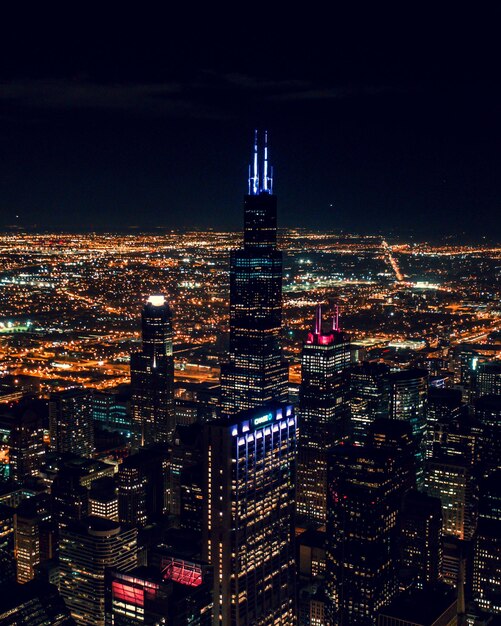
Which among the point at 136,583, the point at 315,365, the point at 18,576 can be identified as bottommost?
the point at 18,576

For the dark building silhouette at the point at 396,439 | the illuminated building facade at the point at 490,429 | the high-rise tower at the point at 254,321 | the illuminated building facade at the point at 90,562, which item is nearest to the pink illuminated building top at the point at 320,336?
the high-rise tower at the point at 254,321

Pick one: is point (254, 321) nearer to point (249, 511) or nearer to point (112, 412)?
point (112, 412)

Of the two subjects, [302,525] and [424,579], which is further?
[302,525]

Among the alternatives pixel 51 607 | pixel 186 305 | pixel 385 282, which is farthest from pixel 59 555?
pixel 385 282

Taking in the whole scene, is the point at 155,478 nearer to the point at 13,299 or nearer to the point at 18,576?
the point at 18,576

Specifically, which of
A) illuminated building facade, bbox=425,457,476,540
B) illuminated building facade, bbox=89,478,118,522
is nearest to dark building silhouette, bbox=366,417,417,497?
illuminated building facade, bbox=425,457,476,540

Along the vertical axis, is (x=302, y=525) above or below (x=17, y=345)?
below

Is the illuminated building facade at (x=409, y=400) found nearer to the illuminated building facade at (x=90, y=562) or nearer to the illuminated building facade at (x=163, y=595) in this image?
the illuminated building facade at (x=90, y=562)

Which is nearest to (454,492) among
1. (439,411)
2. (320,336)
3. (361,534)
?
(439,411)
